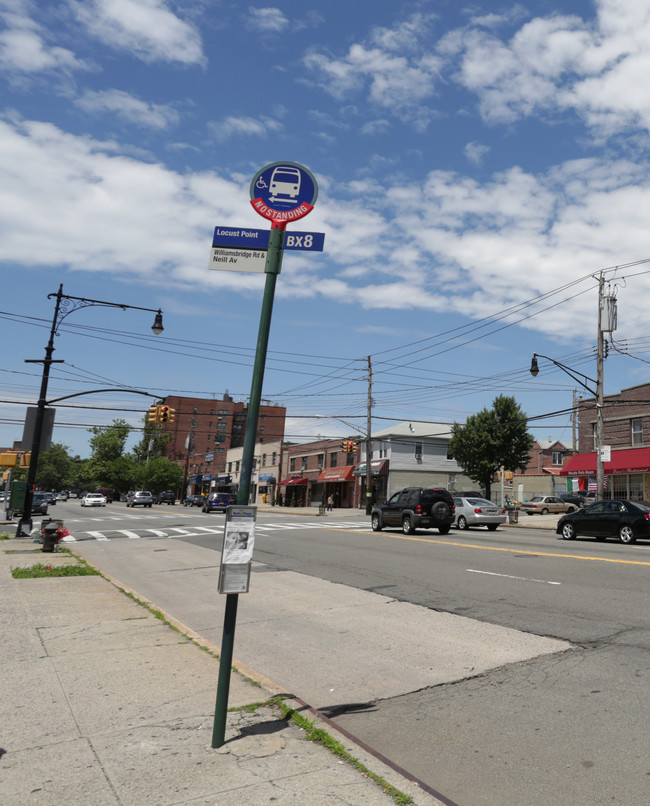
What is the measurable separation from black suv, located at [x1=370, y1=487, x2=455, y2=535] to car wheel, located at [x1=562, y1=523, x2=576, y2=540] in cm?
408

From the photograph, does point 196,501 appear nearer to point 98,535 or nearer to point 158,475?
point 158,475

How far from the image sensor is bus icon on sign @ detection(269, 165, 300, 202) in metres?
5.04

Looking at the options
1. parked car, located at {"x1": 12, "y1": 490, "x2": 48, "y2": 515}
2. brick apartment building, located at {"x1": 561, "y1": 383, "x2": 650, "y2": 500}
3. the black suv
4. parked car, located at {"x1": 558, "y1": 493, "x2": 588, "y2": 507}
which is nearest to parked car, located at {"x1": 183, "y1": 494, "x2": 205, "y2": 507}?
parked car, located at {"x1": 12, "y1": 490, "x2": 48, "y2": 515}

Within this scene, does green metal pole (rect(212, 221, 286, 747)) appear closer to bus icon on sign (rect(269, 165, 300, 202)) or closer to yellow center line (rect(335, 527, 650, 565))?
bus icon on sign (rect(269, 165, 300, 202))

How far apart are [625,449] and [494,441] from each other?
12.5 metres

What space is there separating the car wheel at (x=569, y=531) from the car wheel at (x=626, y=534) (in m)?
1.94

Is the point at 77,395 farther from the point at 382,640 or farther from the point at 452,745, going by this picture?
the point at 452,745

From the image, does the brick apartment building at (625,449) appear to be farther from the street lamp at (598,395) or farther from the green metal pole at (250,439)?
the green metal pole at (250,439)

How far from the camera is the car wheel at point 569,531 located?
22106 millimetres

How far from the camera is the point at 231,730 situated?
4359 millimetres

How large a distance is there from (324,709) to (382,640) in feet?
7.80

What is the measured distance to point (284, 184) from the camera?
16.6 feet

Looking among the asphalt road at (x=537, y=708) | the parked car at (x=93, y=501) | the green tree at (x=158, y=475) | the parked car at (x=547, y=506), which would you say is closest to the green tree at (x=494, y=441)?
the parked car at (x=547, y=506)

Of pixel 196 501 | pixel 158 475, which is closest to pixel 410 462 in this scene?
pixel 196 501
